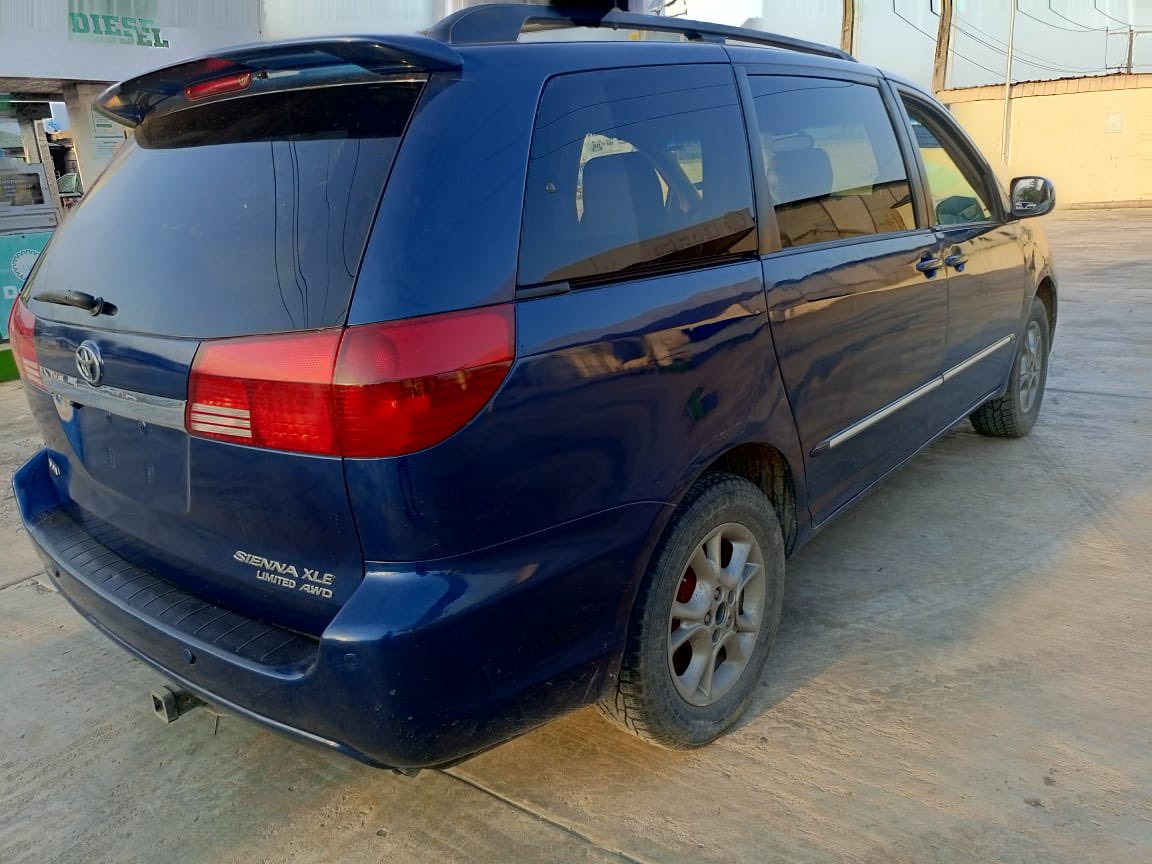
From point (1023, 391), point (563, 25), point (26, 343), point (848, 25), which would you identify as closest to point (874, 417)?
point (563, 25)

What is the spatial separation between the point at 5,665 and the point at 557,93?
2.63m

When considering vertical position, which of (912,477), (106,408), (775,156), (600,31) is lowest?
(912,477)

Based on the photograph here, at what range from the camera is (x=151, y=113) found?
242 cm

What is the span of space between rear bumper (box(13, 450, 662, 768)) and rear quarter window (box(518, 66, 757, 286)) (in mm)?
584

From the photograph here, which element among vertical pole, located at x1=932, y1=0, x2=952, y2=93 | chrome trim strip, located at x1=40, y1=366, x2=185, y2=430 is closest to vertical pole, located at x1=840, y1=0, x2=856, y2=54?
vertical pole, located at x1=932, y1=0, x2=952, y2=93

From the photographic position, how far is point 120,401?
6.80ft

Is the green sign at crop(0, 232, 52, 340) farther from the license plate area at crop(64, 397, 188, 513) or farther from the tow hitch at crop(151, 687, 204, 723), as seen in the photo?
the tow hitch at crop(151, 687, 204, 723)

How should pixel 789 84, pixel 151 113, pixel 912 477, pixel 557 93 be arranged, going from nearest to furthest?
1. pixel 557 93
2. pixel 151 113
3. pixel 789 84
4. pixel 912 477

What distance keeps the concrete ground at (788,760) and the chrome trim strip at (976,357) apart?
0.71 metres

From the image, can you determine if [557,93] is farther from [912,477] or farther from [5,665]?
[912,477]

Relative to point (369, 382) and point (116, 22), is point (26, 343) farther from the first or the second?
point (116, 22)

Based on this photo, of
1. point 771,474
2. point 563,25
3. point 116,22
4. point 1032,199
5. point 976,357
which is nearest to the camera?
point 563,25

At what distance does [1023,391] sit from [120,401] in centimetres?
448

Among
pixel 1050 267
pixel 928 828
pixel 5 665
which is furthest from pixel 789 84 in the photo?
pixel 5 665
